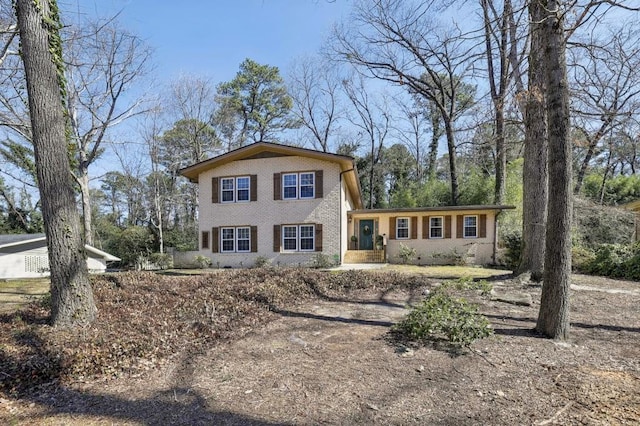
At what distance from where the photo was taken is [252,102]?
28484 millimetres

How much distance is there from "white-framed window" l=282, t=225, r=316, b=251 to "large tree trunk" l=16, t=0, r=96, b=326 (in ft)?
36.4

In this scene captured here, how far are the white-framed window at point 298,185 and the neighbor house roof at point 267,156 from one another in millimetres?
925

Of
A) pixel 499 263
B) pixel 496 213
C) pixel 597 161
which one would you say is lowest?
pixel 499 263

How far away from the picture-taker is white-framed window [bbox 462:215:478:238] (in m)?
Answer: 16.6

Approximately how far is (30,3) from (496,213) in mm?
17177

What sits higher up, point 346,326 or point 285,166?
point 285,166

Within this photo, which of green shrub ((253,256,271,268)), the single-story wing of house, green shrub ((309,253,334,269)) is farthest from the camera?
the single-story wing of house

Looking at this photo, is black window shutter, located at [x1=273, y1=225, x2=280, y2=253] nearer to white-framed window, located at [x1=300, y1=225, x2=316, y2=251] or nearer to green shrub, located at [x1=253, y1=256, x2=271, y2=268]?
green shrub, located at [x1=253, y1=256, x2=271, y2=268]

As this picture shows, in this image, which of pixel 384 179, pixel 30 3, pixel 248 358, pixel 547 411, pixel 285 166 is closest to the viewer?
pixel 547 411

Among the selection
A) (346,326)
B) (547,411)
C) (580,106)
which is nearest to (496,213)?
(580,106)

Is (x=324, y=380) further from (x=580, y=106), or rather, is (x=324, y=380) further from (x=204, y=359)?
(x=580, y=106)

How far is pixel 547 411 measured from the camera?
280 centimetres

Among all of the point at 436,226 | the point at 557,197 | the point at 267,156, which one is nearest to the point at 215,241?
the point at 267,156

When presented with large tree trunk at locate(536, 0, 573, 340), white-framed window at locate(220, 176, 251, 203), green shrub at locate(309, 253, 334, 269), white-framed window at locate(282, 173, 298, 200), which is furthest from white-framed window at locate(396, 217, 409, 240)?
large tree trunk at locate(536, 0, 573, 340)
